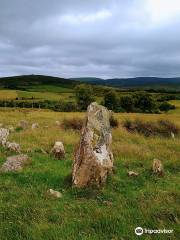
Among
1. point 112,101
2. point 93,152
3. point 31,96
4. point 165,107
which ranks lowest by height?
point 165,107

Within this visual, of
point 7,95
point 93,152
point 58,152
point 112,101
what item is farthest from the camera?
point 7,95

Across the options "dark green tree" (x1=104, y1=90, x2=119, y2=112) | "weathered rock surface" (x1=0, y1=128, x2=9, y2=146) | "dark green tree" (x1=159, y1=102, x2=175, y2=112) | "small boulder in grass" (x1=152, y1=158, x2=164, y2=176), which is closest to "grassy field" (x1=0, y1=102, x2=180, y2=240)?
"small boulder in grass" (x1=152, y1=158, x2=164, y2=176)

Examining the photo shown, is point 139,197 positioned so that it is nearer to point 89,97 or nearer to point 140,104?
point 140,104

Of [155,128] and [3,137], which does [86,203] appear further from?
[155,128]

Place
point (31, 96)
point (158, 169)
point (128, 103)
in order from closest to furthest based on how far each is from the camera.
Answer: point (158, 169)
point (128, 103)
point (31, 96)

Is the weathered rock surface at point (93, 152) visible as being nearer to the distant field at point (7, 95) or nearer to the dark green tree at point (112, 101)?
the dark green tree at point (112, 101)

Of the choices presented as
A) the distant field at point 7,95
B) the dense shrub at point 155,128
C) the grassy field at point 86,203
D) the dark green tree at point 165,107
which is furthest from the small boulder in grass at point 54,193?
the distant field at point 7,95

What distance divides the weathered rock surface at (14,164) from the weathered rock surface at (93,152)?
2302mm

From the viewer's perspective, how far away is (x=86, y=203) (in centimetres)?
850

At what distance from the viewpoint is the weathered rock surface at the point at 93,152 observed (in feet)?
33.5

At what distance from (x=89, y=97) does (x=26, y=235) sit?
87.8 m

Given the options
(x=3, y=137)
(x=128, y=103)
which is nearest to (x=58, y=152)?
(x=3, y=137)

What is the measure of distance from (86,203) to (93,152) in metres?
2.41

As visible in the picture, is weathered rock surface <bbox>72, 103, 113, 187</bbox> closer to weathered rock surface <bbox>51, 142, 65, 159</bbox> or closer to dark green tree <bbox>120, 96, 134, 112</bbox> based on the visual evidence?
weathered rock surface <bbox>51, 142, 65, 159</bbox>
